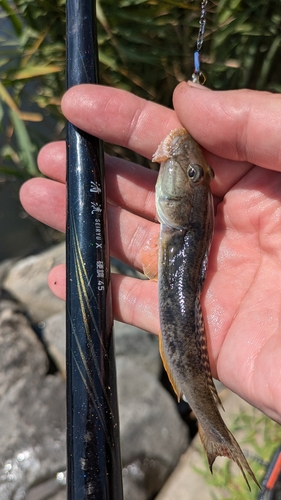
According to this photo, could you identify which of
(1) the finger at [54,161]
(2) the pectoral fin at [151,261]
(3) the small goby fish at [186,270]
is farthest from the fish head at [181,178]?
(1) the finger at [54,161]

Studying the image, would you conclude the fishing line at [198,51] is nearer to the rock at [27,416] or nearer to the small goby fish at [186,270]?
the small goby fish at [186,270]

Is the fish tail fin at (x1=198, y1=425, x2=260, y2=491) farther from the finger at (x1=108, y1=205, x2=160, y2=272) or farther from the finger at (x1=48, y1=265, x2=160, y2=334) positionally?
the finger at (x1=108, y1=205, x2=160, y2=272)

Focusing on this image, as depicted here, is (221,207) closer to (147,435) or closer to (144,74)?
(144,74)

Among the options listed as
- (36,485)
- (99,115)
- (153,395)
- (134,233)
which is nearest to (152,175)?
(134,233)

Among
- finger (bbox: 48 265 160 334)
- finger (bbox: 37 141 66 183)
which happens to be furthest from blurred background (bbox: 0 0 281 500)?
finger (bbox: 48 265 160 334)

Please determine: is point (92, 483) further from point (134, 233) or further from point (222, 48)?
point (222, 48)

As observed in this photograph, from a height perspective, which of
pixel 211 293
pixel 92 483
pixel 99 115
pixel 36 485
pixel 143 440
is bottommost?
pixel 36 485
